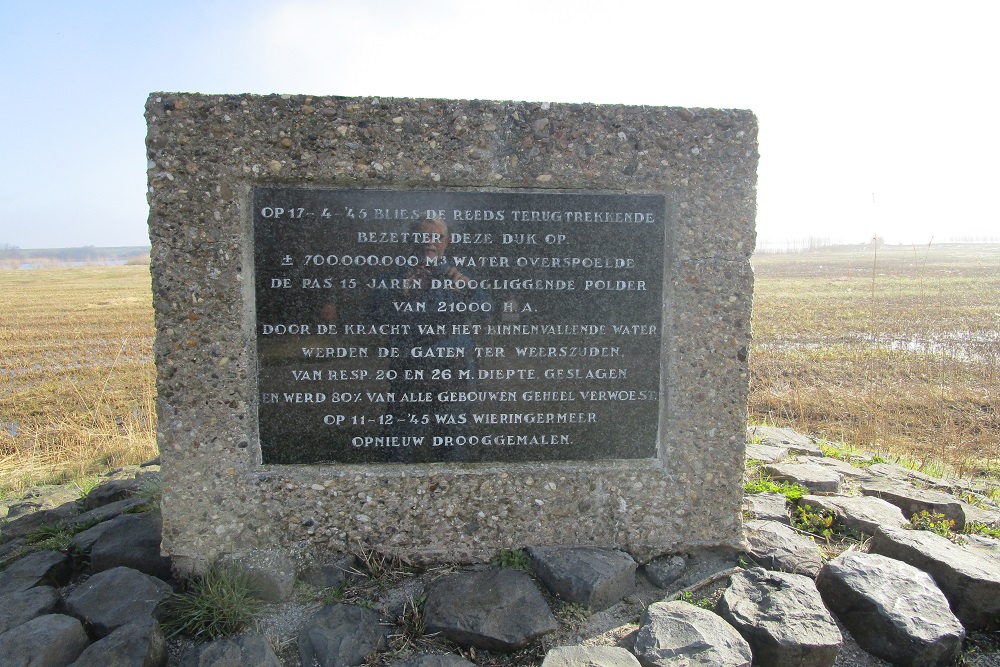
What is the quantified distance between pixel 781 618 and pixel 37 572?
3401mm

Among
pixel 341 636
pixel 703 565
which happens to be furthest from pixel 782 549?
pixel 341 636

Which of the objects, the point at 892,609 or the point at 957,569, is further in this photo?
the point at 957,569

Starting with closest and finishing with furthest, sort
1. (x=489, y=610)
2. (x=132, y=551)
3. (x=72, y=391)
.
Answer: (x=489, y=610) → (x=132, y=551) → (x=72, y=391)

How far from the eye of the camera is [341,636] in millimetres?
2414

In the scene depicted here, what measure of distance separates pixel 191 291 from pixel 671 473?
96.3 inches

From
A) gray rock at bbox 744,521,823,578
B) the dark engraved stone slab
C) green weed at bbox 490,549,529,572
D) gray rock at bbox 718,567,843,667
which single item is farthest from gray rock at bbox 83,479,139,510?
gray rock at bbox 744,521,823,578

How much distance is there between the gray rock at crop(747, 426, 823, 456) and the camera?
15.4 ft

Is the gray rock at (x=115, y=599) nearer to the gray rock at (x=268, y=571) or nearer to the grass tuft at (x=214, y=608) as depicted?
the grass tuft at (x=214, y=608)

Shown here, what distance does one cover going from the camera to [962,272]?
26.5 metres

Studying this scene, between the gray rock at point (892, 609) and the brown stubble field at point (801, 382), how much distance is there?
103 inches

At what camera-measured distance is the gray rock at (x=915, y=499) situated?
336 centimetres

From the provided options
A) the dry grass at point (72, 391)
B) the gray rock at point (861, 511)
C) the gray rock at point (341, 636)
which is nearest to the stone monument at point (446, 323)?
the gray rock at point (341, 636)

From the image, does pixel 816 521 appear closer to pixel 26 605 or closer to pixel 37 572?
pixel 26 605

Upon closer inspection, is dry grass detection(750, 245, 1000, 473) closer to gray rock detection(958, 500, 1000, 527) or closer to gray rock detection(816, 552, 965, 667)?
gray rock detection(958, 500, 1000, 527)
